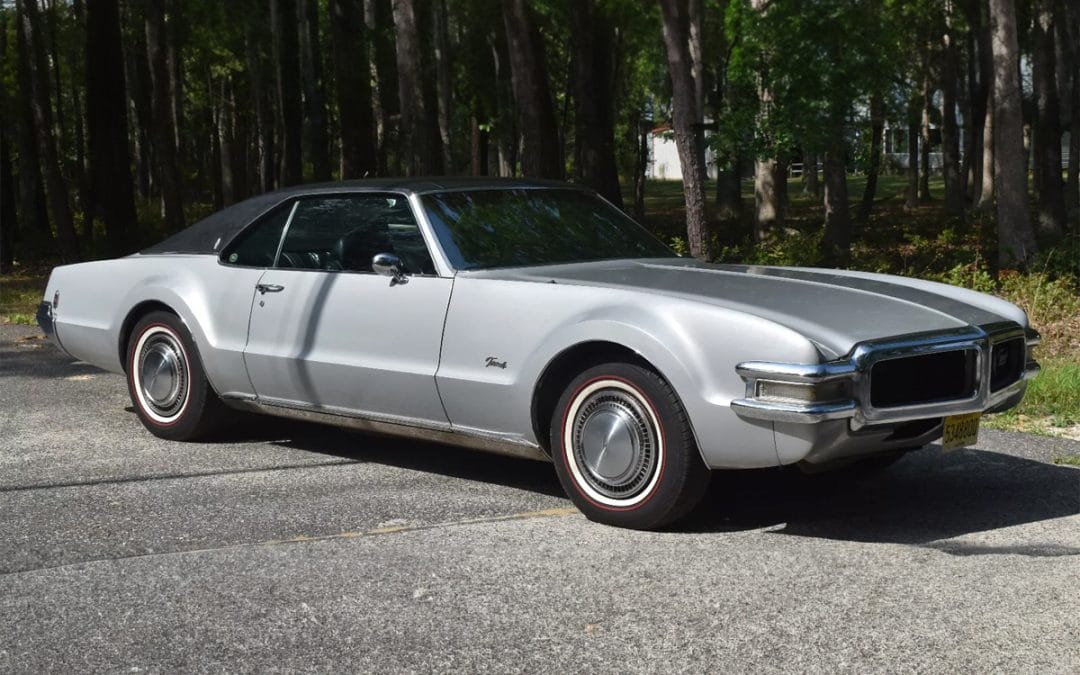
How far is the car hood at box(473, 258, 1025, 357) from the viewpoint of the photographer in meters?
5.45

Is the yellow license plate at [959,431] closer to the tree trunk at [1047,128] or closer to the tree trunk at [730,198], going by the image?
the tree trunk at [1047,128]

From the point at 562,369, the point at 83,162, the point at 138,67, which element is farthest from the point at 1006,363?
the point at 83,162

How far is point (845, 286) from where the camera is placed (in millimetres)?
6199

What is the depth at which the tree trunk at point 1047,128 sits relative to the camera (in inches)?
979

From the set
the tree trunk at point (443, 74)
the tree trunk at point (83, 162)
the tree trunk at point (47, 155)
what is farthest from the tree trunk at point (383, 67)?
the tree trunk at point (47, 155)

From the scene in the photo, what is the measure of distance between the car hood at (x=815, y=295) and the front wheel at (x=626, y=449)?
434mm

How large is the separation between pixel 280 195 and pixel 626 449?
289cm

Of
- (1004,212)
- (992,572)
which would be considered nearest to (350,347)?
(992,572)

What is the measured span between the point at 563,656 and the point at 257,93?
36.0m

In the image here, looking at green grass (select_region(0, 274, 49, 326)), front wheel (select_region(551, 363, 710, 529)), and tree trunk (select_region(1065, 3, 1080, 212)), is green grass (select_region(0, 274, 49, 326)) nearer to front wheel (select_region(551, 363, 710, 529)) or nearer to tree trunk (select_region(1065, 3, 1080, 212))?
front wheel (select_region(551, 363, 710, 529))

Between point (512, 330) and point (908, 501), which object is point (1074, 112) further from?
point (512, 330)

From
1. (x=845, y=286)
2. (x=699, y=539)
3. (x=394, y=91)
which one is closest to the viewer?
(x=699, y=539)

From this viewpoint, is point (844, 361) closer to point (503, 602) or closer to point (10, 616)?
point (503, 602)

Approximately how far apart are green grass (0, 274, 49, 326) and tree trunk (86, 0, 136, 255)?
227 centimetres
